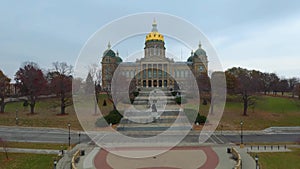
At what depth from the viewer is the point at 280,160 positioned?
21.6 meters

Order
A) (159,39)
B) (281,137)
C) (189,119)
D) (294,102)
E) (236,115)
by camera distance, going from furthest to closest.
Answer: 1. (159,39)
2. (294,102)
3. (236,115)
4. (189,119)
5. (281,137)

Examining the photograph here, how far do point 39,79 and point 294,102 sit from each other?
50.2 meters

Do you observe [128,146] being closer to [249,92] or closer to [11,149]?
[11,149]

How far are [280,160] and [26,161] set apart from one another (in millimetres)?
21378

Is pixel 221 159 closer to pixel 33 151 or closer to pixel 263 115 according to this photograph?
pixel 33 151

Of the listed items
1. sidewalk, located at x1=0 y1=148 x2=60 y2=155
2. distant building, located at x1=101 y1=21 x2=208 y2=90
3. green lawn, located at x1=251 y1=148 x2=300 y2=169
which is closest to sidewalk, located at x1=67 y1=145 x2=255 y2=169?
green lawn, located at x1=251 y1=148 x2=300 y2=169

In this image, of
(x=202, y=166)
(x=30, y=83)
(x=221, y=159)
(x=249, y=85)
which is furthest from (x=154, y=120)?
(x=30, y=83)

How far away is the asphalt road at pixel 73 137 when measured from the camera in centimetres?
2869

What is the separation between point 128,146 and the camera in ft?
84.1

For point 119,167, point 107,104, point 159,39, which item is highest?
point 159,39

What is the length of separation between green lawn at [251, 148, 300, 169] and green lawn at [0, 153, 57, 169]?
17.3 metres

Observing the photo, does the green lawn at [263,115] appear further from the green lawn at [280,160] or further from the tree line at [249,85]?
the green lawn at [280,160]

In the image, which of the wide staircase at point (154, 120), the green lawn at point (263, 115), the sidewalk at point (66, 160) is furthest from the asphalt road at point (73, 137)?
the green lawn at point (263, 115)

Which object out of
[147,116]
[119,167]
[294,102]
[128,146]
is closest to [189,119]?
[147,116]
